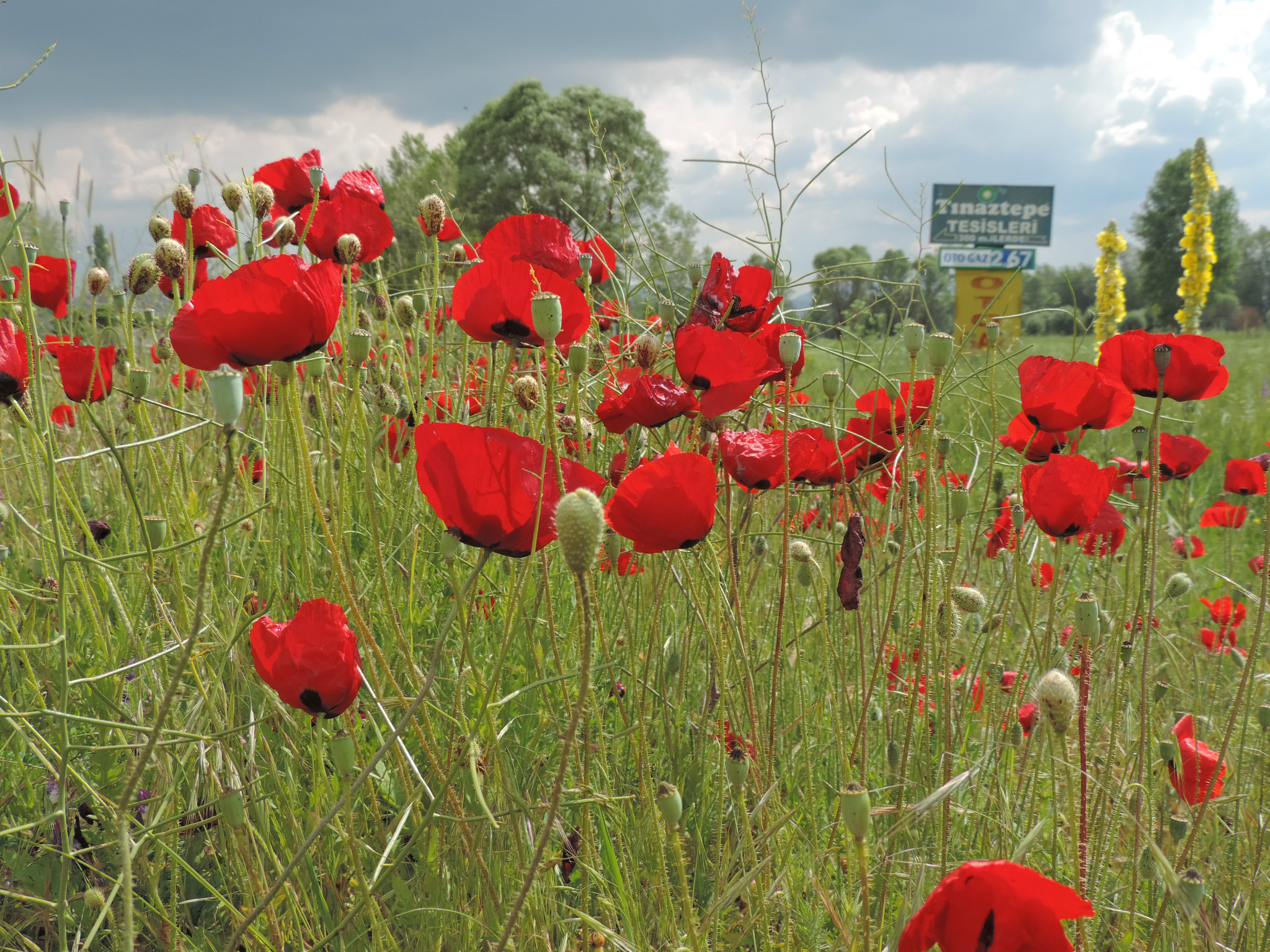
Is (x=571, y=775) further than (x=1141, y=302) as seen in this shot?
No

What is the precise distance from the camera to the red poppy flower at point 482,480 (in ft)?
1.99

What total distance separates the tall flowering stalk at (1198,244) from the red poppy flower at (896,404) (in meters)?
5.35

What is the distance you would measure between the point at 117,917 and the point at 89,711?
1.03 ft

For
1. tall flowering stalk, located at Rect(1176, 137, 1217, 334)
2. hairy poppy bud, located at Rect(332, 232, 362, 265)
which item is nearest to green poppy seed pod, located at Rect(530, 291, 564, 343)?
hairy poppy bud, located at Rect(332, 232, 362, 265)

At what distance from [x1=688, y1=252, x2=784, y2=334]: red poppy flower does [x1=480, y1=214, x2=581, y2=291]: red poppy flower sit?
17cm

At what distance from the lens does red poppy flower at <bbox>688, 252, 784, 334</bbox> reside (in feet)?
3.38

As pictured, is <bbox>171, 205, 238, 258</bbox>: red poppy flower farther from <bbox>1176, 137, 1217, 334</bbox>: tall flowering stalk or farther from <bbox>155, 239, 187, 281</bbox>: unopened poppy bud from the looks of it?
<bbox>1176, 137, 1217, 334</bbox>: tall flowering stalk

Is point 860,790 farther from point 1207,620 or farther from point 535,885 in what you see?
point 1207,620

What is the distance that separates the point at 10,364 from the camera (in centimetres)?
99

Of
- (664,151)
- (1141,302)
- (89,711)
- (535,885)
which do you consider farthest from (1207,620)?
(1141,302)

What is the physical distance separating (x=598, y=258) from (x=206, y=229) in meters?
0.67

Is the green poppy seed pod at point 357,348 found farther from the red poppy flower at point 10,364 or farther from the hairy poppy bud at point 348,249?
the red poppy flower at point 10,364

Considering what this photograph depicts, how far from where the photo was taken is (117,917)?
39.3 inches

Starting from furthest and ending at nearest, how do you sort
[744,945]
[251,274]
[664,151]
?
[664,151] < [744,945] < [251,274]
